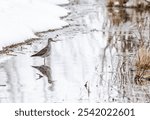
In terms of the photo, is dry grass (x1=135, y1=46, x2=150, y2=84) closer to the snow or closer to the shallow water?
the shallow water

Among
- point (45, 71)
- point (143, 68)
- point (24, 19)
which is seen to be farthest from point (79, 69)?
point (24, 19)

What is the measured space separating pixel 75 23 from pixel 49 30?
7.58 feet

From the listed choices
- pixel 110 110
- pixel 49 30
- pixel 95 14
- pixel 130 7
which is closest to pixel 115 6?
pixel 130 7

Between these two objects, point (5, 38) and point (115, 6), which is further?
point (115, 6)

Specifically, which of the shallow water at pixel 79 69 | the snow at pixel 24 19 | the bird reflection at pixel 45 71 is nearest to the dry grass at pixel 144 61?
the shallow water at pixel 79 69

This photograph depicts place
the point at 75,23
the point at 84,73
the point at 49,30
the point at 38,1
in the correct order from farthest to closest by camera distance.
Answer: the point at 38,1, the point at 75,23, the point at 49,30, the point at 84,73

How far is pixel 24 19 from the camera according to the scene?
15461mm

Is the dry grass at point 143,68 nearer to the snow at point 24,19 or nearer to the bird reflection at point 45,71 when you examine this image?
the bird reflection at point 45,71

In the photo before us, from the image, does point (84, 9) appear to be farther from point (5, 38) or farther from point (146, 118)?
point (146, 118)

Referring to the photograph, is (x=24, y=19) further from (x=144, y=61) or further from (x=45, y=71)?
(x=144, y=61)

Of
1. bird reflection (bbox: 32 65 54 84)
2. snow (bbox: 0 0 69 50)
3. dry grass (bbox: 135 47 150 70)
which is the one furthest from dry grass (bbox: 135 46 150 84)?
snow (bbox: 0 0 69 50)

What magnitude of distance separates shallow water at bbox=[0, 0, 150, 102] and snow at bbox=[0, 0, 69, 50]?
364 millimetres

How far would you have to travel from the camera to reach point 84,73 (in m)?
10.3

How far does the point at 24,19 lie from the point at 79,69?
527 centimetres
